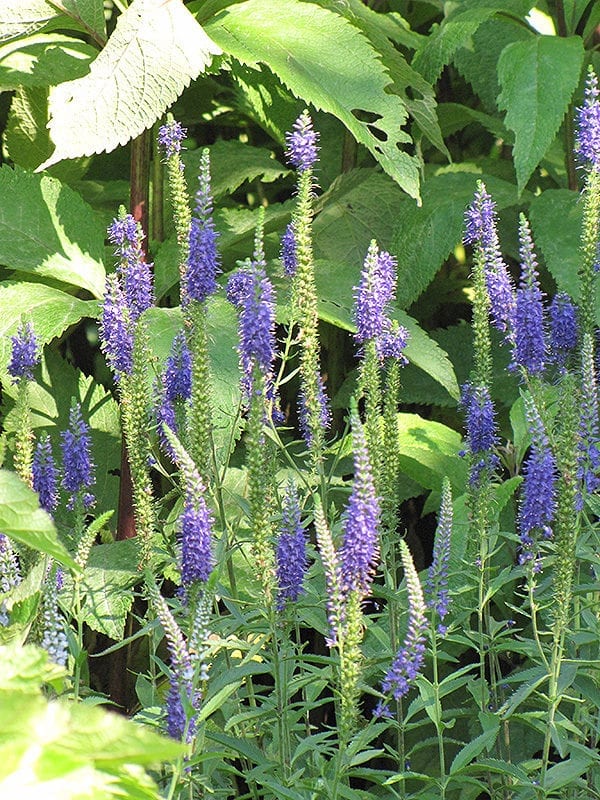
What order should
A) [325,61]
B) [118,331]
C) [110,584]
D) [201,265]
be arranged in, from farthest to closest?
[325,61] → [110,584] → [118,331] → [201,265]

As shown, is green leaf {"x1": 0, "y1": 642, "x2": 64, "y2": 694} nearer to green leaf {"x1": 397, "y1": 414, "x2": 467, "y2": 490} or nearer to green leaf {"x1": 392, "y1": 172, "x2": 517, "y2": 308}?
green leaf {"x1": 397, "y1": 414, "x2": 467, "y2": 490}

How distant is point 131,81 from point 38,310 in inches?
25.0

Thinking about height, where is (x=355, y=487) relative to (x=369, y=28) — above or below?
below

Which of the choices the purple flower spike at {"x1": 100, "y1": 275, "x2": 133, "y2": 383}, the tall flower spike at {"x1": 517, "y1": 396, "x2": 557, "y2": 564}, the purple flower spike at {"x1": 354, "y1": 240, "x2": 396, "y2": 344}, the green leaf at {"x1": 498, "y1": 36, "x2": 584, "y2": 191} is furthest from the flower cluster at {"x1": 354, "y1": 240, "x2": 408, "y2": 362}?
the green leaf at {"x1": 498, "y1": 36, "x2": 584, "y2": 191}

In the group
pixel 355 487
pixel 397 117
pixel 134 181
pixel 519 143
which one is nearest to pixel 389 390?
pixel 355 487

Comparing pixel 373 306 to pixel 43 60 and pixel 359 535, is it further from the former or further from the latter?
pixel 43 60

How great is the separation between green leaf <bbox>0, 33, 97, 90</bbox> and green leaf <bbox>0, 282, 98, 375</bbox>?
0.58 m

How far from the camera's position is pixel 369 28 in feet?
10.4

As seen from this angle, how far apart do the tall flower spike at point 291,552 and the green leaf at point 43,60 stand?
1.70 metres

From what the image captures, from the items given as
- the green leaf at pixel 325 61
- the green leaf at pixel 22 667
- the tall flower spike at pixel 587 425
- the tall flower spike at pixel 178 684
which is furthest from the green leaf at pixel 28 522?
the green leaf at pixel 325 61

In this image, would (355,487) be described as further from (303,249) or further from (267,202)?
(267,202)

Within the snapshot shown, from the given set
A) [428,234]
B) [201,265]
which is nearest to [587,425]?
[201,265]

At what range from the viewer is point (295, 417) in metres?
3.95

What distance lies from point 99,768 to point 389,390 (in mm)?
1372
